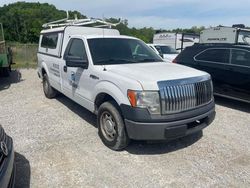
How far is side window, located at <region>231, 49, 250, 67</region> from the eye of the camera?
664cm

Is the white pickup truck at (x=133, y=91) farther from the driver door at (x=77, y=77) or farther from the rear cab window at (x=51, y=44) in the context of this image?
the rear cab window at (x=51, y=44)

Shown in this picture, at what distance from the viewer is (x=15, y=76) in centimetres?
1234

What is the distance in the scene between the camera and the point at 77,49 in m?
5.42

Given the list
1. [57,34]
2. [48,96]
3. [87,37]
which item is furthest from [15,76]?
[87,37]

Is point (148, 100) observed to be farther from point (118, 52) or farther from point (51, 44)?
point (51, 44)

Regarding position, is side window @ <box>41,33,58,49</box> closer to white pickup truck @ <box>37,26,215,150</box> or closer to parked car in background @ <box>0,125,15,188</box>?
white pickup truck @ <box>37,26,215,150</box>

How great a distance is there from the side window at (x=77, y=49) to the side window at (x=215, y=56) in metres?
3.93

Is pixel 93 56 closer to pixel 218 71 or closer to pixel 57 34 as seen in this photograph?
pixel 57 34

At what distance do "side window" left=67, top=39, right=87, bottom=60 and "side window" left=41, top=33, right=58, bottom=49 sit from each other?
3.87 feet

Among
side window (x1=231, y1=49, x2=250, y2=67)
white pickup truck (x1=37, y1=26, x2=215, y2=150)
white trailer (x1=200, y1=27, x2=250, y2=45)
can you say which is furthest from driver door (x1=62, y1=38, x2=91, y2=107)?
white trailer (x1=200, y1=27, x2=250, y2=45)

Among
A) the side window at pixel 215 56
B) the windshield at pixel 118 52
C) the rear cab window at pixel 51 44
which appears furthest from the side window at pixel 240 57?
the rear cab window at pixel 51 44

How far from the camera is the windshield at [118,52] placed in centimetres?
485

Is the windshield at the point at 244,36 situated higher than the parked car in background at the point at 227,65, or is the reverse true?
the windshield at the point at 244,36

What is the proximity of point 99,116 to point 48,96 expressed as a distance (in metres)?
3.65
